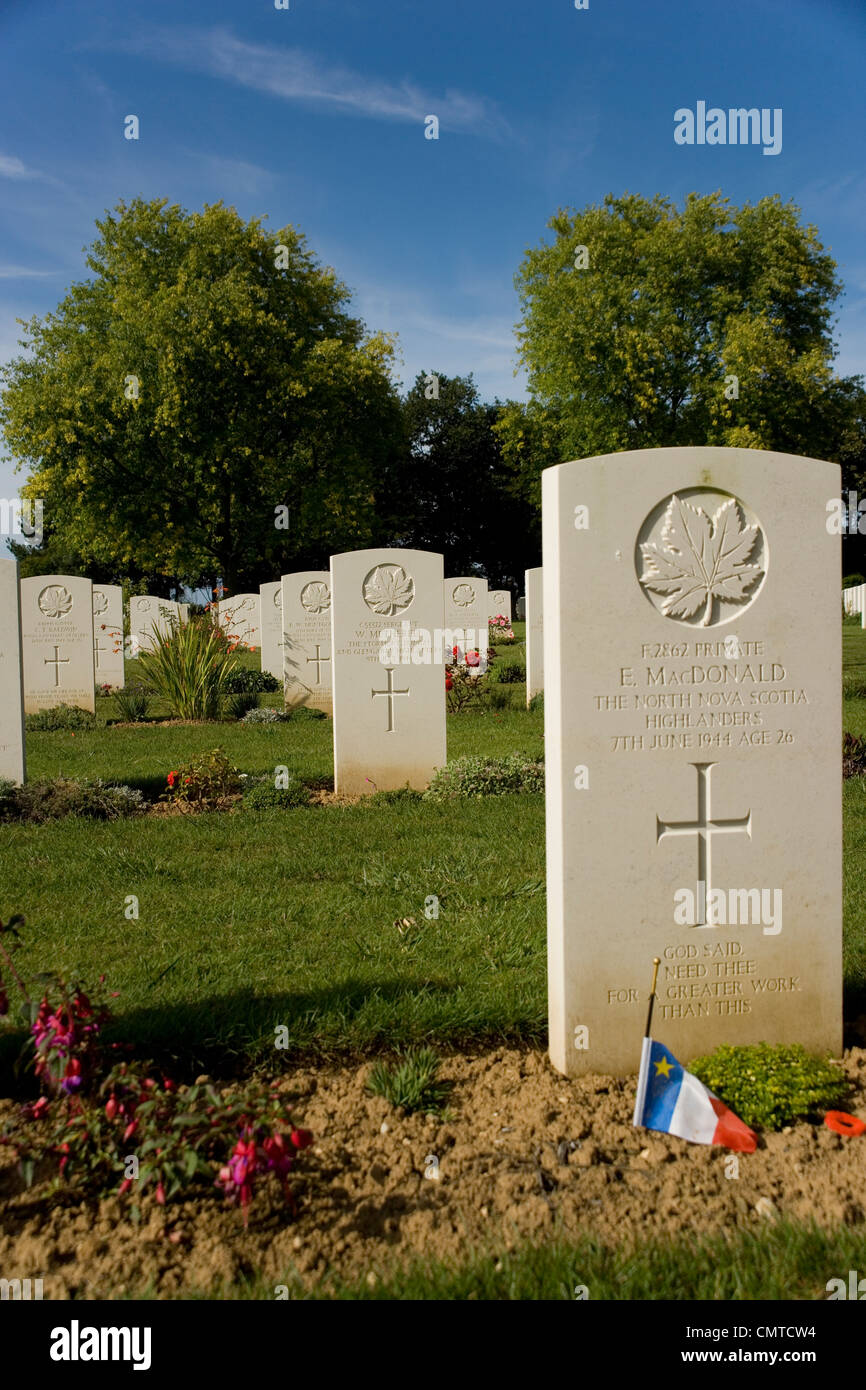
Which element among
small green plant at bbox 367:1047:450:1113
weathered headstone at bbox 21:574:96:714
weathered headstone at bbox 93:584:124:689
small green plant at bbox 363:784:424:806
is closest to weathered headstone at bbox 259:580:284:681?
weathered headstone at bbox 93:584:124:689

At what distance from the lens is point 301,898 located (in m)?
4.87

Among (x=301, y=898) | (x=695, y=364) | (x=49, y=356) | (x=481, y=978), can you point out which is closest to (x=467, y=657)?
(x=301, y=898)

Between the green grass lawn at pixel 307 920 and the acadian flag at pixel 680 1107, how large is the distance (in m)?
0.58

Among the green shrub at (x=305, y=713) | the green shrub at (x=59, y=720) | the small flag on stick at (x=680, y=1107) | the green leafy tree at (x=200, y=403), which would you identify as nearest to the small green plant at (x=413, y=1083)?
the small flag on stick at (x=680, y=1107)

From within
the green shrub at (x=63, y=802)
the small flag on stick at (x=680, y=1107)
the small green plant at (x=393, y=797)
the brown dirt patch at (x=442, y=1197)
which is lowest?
Result: the brown dirt patch at (x=442, y=1197)

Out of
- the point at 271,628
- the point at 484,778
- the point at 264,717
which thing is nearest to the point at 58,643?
the point at 264,717

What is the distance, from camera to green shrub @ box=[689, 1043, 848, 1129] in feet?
9.53

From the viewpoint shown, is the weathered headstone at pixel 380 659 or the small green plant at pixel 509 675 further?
the small green plant at pixel 509 675

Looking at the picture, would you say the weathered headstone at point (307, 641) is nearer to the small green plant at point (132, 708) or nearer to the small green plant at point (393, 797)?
the small green plant at point (132, 708)

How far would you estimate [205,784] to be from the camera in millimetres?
7883

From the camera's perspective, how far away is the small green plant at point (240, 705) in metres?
13.2
